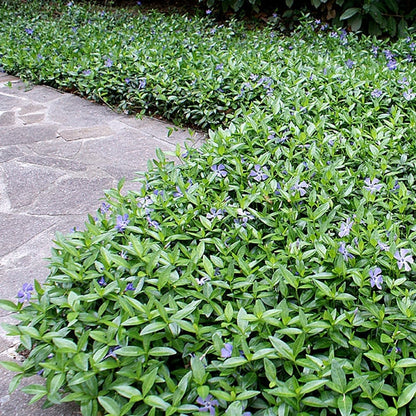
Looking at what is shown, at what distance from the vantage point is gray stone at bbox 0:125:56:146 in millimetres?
3686

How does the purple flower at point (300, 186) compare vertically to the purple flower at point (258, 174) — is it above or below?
above

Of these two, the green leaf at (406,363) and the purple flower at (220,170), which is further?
the purple flower at (220,170)

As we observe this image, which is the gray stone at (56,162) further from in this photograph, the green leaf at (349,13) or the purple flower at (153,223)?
the green leaf at (349,13)

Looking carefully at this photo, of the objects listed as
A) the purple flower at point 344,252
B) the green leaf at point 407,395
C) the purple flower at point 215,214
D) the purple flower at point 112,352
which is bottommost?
the purple flower at point 112,352

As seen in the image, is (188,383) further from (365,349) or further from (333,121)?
(333,121)

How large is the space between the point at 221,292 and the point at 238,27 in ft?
16.7

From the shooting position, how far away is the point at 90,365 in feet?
4.48

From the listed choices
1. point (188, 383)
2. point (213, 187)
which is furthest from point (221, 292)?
point (213, 187)

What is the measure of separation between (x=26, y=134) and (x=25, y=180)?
790mm

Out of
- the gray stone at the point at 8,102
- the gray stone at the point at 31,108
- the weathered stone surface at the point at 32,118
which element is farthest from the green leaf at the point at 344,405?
the gray stone at the point at 8,102

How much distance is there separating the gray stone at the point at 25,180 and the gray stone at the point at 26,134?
39 centimetres

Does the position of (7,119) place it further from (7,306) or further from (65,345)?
(65,345)

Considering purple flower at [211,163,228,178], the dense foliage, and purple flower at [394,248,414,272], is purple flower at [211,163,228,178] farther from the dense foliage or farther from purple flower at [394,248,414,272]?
the dense foliage

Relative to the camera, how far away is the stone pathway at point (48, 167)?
227cm
